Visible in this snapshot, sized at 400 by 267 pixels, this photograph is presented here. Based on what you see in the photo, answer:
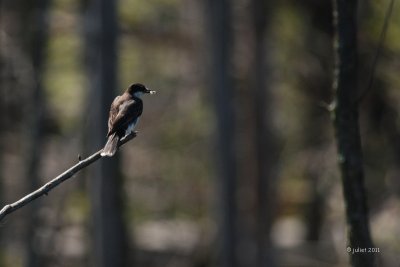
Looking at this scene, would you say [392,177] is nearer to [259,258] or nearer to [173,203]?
[259,258]

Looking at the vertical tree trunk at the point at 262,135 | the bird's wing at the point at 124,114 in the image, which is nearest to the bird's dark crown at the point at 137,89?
the bird's wing at the point at 124,114

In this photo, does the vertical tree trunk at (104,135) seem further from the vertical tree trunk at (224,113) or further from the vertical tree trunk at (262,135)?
the vertical tree trunk at (262,135)

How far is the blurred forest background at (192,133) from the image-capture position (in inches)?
826

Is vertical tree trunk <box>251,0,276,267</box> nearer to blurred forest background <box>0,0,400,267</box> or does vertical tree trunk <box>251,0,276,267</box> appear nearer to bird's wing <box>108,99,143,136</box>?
blurred forest background <box>0,0,400,267</box>

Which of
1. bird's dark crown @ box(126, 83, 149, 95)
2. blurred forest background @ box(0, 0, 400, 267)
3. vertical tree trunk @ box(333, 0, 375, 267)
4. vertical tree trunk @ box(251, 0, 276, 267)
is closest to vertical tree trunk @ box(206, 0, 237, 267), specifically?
blurred forest background @ box(0, 0, 400, 267)

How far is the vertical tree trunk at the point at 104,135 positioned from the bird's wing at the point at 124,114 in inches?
353

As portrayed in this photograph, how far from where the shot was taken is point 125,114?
8945 mm

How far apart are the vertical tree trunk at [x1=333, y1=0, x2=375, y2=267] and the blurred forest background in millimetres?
11145

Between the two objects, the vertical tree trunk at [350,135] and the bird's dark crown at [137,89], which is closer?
the vertical tree trunk at [350,135]

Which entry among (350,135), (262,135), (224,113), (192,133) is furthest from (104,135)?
(350,135)

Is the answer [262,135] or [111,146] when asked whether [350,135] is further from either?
[262,135]

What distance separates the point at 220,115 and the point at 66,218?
7.88 meters

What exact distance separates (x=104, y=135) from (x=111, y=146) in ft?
34.9

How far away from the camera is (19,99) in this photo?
84.6ft
